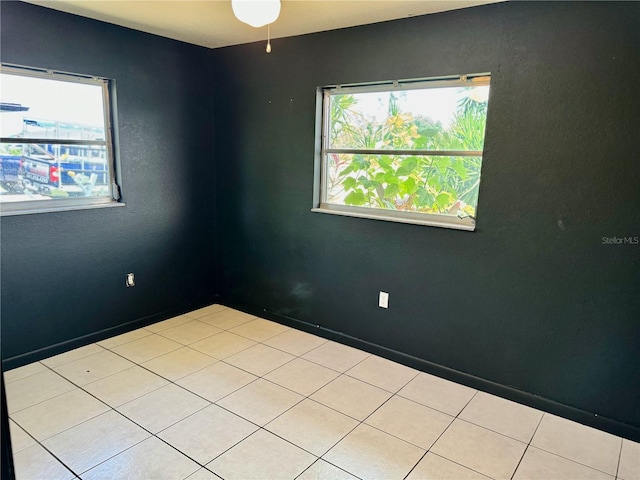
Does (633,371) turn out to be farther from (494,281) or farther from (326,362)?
(326,362)

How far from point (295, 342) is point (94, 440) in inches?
59.8

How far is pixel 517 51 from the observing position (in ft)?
7.58

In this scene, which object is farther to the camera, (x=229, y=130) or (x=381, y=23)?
(x=229, y=130)

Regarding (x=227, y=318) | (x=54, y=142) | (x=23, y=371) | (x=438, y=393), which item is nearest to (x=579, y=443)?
(x=438, y=393)

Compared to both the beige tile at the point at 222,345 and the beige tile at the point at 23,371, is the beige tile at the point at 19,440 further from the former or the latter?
the beige tile at the point at 222,345

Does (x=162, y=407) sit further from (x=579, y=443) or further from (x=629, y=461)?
(x=629, y=461)

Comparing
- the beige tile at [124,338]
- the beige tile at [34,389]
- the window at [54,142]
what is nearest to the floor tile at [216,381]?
the beige tile at [34,389]

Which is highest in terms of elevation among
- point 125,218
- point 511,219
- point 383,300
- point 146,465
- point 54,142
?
point 54,142

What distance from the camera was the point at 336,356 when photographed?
307 cm

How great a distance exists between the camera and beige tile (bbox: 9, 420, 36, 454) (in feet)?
6.61

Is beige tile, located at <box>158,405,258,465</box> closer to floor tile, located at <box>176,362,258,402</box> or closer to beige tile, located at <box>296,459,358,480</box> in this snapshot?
floor tile, located at <box>176,362,258,402</box>

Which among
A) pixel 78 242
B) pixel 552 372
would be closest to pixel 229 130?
pixel 78 242

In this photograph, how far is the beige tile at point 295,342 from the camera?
10.4 ft

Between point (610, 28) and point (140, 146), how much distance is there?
3.07 m
